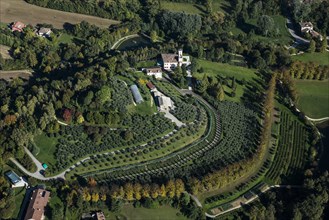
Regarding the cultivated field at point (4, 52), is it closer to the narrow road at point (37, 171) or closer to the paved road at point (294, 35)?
the narrow road at point (37, 171)

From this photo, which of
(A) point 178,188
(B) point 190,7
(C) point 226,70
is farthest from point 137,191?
(B) point 190,7

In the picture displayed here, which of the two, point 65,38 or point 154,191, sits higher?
point 65,38

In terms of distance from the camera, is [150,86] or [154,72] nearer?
[150,86]

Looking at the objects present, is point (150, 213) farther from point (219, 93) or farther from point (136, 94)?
point (219, 93)

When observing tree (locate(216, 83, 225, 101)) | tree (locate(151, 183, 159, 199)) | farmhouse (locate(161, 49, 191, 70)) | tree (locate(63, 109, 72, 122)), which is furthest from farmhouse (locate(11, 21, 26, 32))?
tree (locate(151, 183, 159, 199))

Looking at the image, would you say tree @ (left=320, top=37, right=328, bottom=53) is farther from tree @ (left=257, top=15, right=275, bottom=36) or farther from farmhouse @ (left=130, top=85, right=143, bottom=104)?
farmhouse @ (left=130, top=85, right=143, bottom=104)

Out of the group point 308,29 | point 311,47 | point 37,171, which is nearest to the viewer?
point 37,171

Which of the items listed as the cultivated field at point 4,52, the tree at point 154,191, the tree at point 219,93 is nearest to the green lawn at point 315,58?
the tree at point 219,93

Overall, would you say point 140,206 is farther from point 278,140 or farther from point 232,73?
point 232,73
